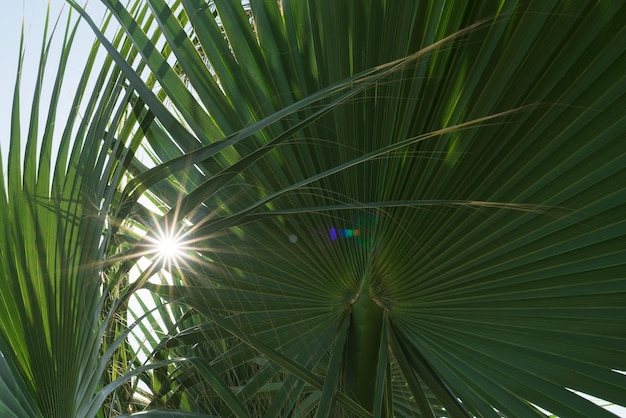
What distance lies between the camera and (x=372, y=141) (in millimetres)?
1436

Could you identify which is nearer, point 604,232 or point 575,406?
point 604,232

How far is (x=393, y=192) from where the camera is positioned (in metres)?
1.45

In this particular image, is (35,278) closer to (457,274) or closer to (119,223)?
(119,223)

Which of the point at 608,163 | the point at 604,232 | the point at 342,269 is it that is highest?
the point at 608,163

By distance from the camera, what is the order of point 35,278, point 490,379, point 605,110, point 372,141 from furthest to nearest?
point 490,379 < point 372,141 < point 605,110 < point 35,278

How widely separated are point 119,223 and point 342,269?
0.55m

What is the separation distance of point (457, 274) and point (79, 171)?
0.83 meters

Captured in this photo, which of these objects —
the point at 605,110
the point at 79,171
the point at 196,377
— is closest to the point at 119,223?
the point at 79,171

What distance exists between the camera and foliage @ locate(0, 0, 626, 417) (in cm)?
125

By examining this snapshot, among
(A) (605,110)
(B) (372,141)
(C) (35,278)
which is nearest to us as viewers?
(C) (35,278)

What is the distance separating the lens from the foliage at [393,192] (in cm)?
125

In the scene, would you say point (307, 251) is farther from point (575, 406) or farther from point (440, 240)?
point (575, 406)

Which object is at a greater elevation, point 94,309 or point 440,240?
point 440,240

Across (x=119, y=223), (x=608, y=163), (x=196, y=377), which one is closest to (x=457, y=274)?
(x=608, y=163)
